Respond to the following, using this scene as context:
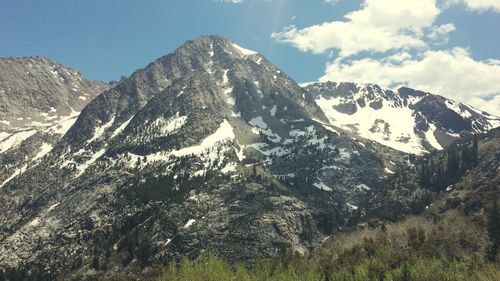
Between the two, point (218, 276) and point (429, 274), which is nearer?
point (429, 274)

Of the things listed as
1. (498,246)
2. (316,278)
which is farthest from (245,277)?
(498,246)

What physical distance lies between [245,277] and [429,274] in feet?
226

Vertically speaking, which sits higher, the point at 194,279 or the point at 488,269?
the point at 194,279

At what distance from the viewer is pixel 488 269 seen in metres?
171

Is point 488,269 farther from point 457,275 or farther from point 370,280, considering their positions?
point 370,280

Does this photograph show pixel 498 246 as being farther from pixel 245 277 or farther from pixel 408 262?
pixel 245 277

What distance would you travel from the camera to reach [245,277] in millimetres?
196875

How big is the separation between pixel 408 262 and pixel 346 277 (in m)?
25.7

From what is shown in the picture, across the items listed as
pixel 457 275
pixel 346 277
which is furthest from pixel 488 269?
pixel 346 277

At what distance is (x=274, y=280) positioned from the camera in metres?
196

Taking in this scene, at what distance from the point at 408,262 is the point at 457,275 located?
1196 inches

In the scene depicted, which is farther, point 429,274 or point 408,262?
point 408,262

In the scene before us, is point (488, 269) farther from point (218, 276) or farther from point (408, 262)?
point (218, 276)

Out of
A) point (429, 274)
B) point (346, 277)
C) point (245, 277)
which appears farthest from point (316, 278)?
point (429, 274)
